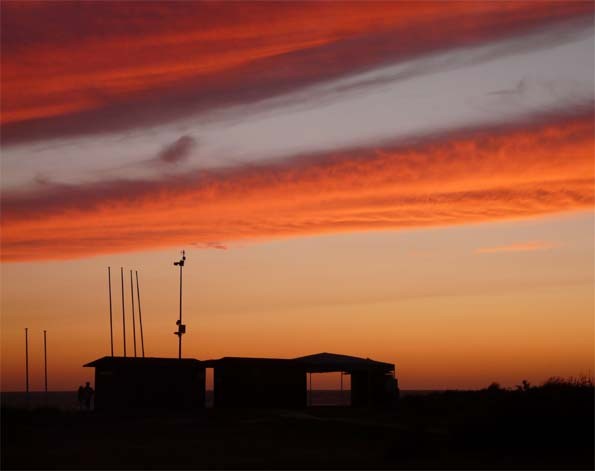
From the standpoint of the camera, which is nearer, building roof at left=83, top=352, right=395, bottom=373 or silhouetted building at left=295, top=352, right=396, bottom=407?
building roof at left=83, top=352, right=395, bottom=373

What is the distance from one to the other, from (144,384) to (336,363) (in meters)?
10.6

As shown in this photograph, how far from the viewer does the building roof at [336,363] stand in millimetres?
49781

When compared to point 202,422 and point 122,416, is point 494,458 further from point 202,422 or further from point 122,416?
point 122,416

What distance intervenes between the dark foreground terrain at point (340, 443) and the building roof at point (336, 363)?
669 inches

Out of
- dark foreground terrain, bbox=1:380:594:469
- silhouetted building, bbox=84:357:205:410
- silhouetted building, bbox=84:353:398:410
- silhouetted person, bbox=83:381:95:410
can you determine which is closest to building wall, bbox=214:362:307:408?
silhouetted building, bbox=84:353:398:410

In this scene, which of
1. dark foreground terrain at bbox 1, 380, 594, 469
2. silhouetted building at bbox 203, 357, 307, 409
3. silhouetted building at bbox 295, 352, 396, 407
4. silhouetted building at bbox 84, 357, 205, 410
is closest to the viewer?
dark foreground terrain at bbox 1, 380, 594, 469

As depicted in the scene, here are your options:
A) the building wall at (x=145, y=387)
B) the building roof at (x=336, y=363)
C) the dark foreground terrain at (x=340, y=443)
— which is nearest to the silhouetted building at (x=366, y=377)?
the building roof at (x=336, y=363)

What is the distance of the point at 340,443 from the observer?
26.9 m

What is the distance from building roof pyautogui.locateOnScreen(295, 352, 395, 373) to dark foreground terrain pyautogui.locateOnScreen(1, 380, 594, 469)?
1700 cm

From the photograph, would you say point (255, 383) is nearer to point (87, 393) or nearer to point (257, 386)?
point (257, 386)

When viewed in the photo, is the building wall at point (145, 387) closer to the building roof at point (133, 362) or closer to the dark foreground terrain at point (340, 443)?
the building roof at point (133, 362)

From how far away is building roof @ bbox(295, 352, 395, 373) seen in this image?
4978 cm

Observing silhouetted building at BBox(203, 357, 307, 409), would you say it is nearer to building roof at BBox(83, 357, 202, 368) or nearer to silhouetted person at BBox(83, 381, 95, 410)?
building roof at BBox(83, 357, 202, 368)

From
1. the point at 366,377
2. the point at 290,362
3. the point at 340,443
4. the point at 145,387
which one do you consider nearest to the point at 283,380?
the point at 290,362
